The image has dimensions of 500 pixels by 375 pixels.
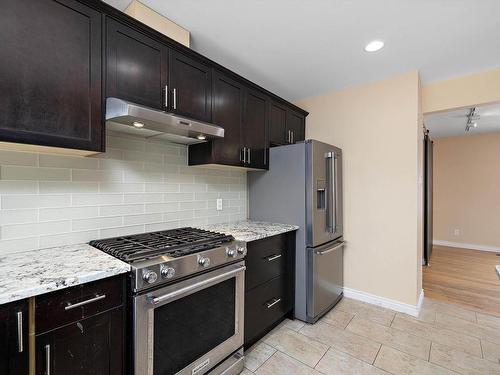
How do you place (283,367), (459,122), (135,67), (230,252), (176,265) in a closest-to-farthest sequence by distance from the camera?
(176,265) < (135,67) < (230,252) < (283,367) < (459,122)

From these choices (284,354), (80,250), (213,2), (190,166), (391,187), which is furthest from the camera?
(391,187)

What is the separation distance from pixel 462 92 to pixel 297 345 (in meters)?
3.15

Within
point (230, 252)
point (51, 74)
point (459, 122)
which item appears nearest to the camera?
point (51, 74)

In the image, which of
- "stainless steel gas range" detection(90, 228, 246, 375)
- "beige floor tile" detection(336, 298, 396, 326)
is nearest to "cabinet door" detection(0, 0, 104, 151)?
"stainless steel gas range" detection(90, 228, 246, 375)

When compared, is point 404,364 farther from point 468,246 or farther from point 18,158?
point 468,246

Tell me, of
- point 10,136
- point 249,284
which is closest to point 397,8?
point 249,284

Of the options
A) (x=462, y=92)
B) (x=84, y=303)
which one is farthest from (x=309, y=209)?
(x=462, y=92)

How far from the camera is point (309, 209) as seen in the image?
2.47 m

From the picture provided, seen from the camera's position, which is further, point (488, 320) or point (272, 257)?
point (488, 320)

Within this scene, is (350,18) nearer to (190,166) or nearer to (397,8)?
(397,8)

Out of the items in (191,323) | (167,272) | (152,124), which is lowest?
(191,323)

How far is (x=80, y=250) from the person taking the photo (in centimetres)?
152

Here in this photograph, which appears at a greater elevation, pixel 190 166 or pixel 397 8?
Answer: pixel 397 8

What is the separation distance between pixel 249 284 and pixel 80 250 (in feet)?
3.98
